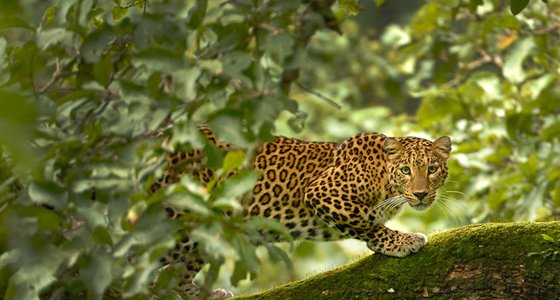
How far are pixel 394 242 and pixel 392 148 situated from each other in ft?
2.45

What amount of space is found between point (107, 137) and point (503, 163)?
7.21 m

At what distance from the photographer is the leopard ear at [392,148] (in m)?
6.84

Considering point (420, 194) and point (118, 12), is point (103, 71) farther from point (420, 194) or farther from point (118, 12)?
point (420, 194)

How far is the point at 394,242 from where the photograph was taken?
637cm

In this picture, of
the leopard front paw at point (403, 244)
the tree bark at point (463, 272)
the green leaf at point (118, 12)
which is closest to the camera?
the green leaf at point (118, 12)

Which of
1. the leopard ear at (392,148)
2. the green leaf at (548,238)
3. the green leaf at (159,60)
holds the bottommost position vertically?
the leopard ear at (392,148)

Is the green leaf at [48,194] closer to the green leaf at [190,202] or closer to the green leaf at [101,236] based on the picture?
the green leaf at [101,236]

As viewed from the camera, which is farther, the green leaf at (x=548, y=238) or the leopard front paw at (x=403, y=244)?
the leopard front paw at (x=403, y=244)

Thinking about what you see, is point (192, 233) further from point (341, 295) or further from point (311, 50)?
point (311, 50)

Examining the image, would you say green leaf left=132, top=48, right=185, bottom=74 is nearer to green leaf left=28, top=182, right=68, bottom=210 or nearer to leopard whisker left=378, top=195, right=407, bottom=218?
green leaf left=28, top=182, right=68, bottom=210

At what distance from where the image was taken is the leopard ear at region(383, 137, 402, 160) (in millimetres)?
6844

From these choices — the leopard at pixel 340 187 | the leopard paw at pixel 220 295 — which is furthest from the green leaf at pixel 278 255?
the leopard paw at pixel 220 295

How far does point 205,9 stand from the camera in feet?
14.1

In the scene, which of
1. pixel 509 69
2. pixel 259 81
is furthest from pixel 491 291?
pixel 509 69
